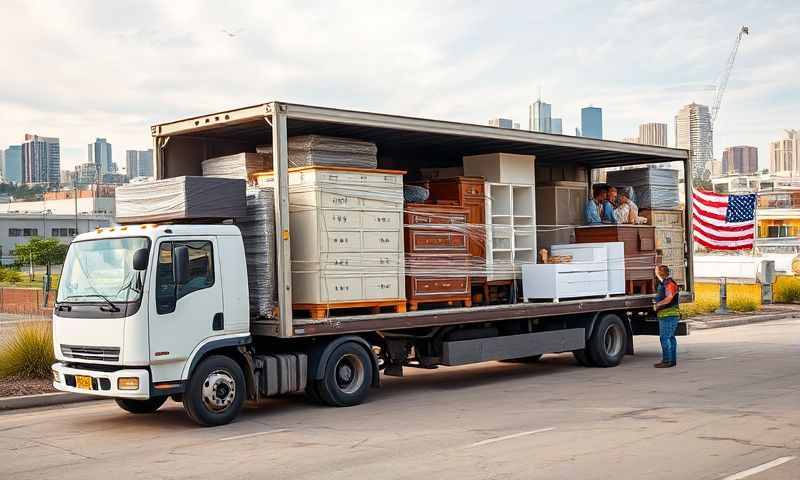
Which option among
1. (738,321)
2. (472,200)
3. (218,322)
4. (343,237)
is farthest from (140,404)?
(738,321)

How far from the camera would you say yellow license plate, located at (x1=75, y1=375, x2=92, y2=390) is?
11.0 m

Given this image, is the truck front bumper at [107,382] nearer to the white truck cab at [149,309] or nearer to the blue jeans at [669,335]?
the white truck cab at [149,309]

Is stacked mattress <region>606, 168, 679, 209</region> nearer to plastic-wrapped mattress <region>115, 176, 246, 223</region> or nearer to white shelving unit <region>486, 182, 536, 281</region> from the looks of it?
white shelving unit <region>486, 182, 536, 281</region>

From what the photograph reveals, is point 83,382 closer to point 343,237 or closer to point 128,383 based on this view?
point 128,383

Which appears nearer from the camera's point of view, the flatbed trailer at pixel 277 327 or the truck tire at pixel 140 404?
the flatbed trailer at pixel 277 327

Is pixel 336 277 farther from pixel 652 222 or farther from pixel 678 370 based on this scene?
pixel 652 222

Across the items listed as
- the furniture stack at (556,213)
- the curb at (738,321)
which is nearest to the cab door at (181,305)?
the furniture stack at (556,213)

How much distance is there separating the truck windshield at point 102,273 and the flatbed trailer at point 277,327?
9 cm

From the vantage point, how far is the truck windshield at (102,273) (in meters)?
10.9

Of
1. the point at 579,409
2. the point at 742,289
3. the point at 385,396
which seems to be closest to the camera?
the point at 579,409

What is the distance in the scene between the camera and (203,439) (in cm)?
1041

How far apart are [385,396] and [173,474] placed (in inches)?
219

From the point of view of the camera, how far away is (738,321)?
26.7 metres

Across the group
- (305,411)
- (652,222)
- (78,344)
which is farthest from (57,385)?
(652,222)
